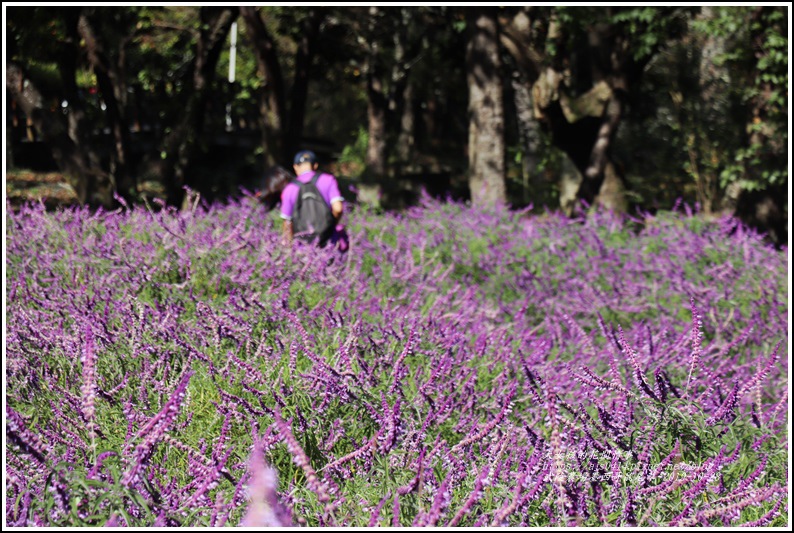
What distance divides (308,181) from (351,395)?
483 centimetres

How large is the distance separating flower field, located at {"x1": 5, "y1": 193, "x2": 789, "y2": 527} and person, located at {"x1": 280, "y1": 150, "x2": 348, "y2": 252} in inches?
11.2

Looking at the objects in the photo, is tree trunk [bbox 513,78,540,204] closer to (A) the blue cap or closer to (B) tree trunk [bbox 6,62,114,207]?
(B) tree trunk [bbox 6,62,114,207]

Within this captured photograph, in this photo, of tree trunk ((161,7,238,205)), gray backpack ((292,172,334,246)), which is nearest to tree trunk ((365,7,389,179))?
tree trunk ((161,7,238,205))

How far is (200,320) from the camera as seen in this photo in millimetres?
4586

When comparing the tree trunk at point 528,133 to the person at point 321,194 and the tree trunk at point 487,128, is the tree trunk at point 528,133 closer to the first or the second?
the tree trunk at point 487,128

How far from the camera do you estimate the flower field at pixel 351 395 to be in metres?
2.70

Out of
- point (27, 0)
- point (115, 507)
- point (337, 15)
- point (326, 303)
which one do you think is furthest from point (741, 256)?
point (337, 15)

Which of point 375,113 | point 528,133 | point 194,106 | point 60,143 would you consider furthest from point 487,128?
point 375,113

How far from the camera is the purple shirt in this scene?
8.20m

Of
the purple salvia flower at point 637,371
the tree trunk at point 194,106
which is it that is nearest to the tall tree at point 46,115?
the tree trunk at point 194,106

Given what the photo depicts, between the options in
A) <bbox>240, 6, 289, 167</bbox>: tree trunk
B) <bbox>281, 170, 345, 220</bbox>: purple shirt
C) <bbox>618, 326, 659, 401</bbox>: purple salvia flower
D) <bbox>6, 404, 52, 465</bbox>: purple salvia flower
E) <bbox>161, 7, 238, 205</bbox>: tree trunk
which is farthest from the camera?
<bbox>240, 6, 289, 167</bbox>: tree trunk

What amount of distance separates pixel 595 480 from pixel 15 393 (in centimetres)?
274

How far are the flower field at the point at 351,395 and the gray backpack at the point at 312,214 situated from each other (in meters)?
0.39

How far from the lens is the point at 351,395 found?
370 centimetres
